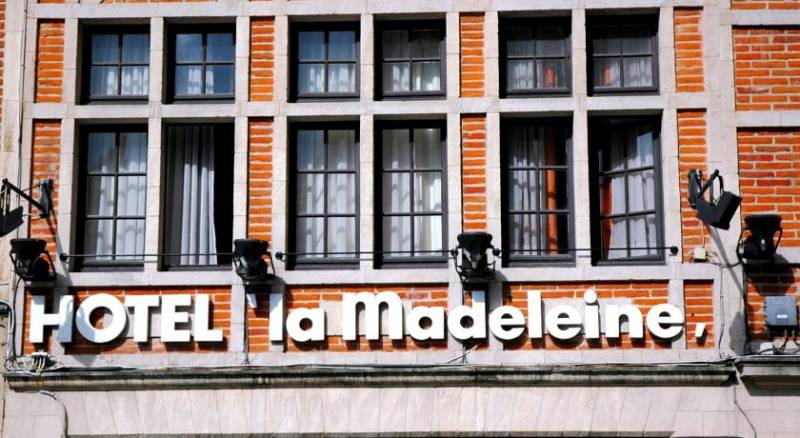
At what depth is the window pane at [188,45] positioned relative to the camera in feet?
38.5

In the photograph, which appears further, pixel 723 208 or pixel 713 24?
pixel 713 24

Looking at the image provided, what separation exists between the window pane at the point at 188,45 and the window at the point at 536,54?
2.92 m

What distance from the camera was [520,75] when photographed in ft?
38.0

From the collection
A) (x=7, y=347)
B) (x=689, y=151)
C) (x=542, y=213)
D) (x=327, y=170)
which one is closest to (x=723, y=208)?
(x=689, y=151)

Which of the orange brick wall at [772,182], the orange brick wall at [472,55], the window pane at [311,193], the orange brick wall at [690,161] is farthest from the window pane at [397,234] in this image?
the orange brick wall at [772,182]

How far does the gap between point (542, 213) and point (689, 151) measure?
1443 millimetres

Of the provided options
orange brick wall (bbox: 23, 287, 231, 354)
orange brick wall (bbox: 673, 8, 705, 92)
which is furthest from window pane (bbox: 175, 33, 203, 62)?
orange brick wall (bbox: 673, 8, 705, 92)

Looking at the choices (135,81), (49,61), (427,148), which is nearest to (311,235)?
(427,148)

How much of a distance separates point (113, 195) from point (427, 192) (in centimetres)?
298

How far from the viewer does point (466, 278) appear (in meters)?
10.8

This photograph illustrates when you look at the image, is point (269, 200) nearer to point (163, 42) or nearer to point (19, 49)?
point (163, 42)

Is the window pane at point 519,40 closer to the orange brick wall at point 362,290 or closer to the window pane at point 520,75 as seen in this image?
the window pane at point 520,75

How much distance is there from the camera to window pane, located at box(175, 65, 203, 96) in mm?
11672

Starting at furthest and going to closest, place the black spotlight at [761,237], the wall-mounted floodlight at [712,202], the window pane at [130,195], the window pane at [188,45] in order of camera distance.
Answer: the window pane at [188,45] → the window pane at [130,195] → the black spotlight at [761,237] → the wall-mounted floodlight at [712,202]
